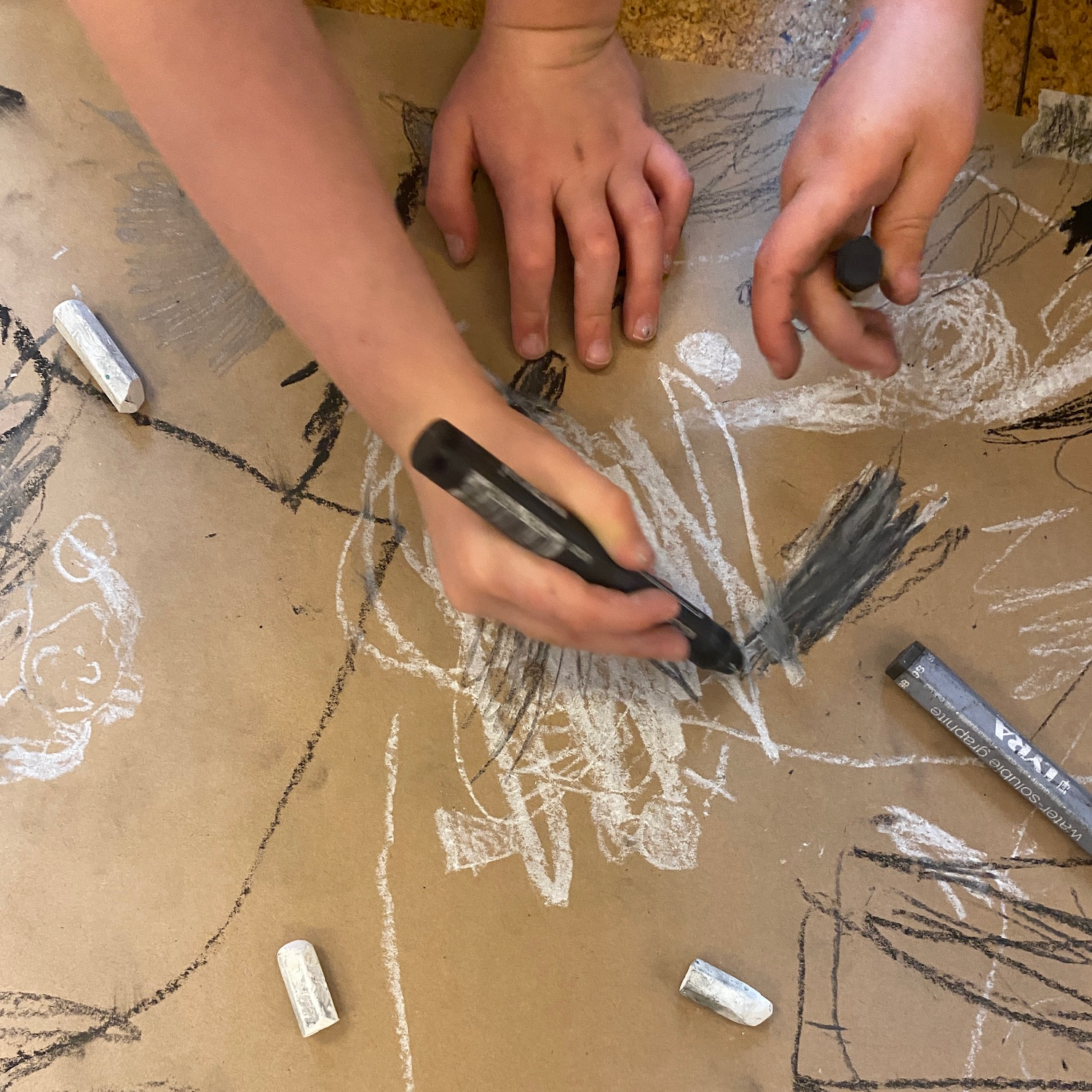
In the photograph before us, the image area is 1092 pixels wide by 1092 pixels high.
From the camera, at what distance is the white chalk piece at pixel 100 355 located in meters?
0.54

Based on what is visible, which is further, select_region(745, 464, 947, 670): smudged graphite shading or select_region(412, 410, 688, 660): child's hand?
select_region(745, 464, 947, 670): smudged graphite shading

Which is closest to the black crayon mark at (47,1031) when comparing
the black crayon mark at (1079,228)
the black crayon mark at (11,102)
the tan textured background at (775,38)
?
the black crayon mark at (11,102)

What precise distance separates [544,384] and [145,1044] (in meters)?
0.48

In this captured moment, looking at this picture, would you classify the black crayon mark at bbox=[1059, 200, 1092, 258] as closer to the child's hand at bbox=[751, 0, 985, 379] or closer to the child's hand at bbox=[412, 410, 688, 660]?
the child's hand at bbox=[751, 0, 985, 379]

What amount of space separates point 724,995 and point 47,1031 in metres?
0.41

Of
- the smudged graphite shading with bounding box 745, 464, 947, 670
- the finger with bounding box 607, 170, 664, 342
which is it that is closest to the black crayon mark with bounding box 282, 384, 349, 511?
the finger with bounding box 607, 170, 664, 342

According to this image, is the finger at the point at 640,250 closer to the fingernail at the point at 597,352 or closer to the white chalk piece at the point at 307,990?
the fingernail at the point at 597,352

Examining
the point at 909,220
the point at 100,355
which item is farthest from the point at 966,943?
the point at 100,355

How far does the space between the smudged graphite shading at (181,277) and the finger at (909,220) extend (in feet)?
1.35

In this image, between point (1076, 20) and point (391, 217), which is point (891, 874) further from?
point (1076, 20)

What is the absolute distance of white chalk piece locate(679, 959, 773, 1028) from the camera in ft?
1.61

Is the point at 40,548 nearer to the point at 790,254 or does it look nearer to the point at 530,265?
the point at 530,265

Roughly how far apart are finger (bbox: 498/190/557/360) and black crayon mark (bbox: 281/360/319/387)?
141 mm

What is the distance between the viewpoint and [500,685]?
0.54 m
